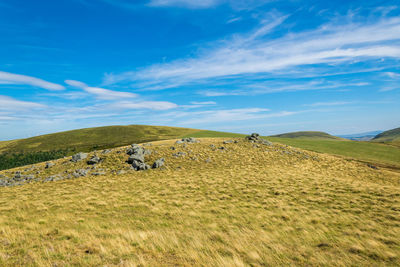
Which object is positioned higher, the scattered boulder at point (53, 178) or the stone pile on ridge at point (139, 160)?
the stone pile on ridge at point (139, 160)

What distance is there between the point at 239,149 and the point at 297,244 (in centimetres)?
3230

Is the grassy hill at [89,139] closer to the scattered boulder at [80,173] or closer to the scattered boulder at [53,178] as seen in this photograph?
the scattered boulder at [80,173]

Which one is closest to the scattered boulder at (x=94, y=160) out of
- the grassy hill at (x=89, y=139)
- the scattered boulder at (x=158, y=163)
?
the scattered boulder at (x=158, y=163)

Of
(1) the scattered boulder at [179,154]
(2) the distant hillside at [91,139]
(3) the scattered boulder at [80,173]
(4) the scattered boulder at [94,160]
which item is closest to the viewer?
(3) the scattered boulder at [80,173]

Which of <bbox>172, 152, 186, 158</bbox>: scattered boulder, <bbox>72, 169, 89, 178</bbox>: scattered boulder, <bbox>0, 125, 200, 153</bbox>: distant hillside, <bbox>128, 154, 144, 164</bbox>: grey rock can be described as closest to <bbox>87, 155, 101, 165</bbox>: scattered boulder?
<bbox>72, 169, 89, 178</bbox>: scattered boulder

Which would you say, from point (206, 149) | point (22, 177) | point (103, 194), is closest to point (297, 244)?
point (103, 194)

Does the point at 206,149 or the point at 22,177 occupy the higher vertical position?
the point at 206,149

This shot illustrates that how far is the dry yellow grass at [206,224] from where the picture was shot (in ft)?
22.6

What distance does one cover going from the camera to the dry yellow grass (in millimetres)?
6902

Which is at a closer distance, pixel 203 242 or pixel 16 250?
pixel 16 250

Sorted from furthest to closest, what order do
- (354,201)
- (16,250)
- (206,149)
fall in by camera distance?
(206,149)
(354,201)
(16,250)

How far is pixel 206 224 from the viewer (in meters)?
10.6

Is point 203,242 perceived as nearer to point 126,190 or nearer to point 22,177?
point 126,190

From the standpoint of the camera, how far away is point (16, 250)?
6.94 meters
